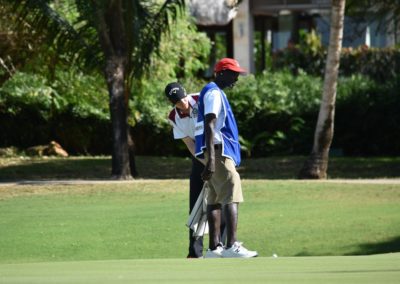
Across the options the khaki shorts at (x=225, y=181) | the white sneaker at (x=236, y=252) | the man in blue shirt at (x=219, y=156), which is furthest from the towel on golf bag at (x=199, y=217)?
the white sneaker at (x=236, y=252)

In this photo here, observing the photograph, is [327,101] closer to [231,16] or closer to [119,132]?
[119,132]

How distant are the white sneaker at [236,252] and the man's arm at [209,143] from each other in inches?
28.8

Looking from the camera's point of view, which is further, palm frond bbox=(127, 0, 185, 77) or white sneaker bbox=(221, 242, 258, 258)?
palm frond bbox=(127, 0, 185, 77)

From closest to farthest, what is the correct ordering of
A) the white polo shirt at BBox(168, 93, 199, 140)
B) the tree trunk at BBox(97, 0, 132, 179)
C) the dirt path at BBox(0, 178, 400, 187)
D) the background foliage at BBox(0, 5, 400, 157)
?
the white polo shirt at BBox(168, 93, 199, 140) → the dirt path at BBox(0, 178, 400, 187) → the tree trunk at BBox(97, 0, 132, 179) → the background foliage at BBox(0, 5, 400, 157)

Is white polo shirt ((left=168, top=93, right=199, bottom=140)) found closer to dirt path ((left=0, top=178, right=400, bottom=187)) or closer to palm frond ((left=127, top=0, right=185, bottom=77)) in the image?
dirt path ((left=0, top=178, right=400, bottom=187))

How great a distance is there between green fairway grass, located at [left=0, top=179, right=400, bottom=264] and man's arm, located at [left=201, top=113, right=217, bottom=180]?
233cm

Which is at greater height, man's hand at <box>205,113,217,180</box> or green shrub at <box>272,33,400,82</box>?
green shrub at <box>272,33,400,82</box>

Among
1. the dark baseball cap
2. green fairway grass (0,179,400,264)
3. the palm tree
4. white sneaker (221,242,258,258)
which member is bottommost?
green fairway grass (0,179,400,264)

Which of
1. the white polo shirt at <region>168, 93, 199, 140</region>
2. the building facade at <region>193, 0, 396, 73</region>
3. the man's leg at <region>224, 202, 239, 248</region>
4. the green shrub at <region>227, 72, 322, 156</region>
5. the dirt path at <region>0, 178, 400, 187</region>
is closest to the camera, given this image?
the man's leg at <region>224, 202, 239, 248</region>

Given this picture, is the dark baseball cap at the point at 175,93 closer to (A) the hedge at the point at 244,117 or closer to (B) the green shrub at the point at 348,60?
(A) the hedge at the point at 244,117

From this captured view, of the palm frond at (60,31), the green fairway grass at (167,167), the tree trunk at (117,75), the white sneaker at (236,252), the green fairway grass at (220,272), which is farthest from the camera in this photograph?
the green fairway grass at (167,167)

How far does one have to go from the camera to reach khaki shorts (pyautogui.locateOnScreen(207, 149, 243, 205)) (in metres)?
10.5

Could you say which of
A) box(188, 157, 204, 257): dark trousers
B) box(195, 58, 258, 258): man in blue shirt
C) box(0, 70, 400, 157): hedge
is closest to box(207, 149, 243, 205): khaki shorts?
box(195, 58, 258, 258): man in blue shirt

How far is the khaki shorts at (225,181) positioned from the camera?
34.5 ft
